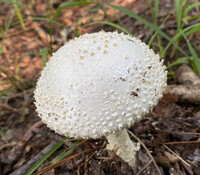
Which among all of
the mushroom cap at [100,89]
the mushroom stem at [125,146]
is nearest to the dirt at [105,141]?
the mushroom stem at [125,146]

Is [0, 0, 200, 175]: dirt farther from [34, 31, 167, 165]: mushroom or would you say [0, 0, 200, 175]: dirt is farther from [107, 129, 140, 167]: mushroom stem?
[34, 31, 167, 165]: mushroom

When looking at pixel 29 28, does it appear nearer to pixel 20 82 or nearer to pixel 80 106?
pixel 20 82

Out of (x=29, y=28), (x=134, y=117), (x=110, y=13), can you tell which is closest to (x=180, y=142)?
(x=134, y=117)

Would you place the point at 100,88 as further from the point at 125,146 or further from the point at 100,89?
the point at 125,146

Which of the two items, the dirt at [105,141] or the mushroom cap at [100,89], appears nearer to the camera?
the mushroom cap at [100,89]

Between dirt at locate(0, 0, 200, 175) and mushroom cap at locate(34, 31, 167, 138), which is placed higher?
mushroom cap at locate(34, 31, 167, 138)

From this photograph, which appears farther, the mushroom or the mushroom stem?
the mushroom stem

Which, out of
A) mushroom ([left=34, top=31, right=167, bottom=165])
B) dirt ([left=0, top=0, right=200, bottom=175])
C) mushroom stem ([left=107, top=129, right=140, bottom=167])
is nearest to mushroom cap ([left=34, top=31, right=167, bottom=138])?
mushroom ([left=34, top=31, right=167, bottom=165])

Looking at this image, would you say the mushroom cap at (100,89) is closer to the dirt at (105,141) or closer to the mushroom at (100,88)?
the mushroom at (100,88)

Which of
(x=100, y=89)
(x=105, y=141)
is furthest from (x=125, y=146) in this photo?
(x=100, y=89)
